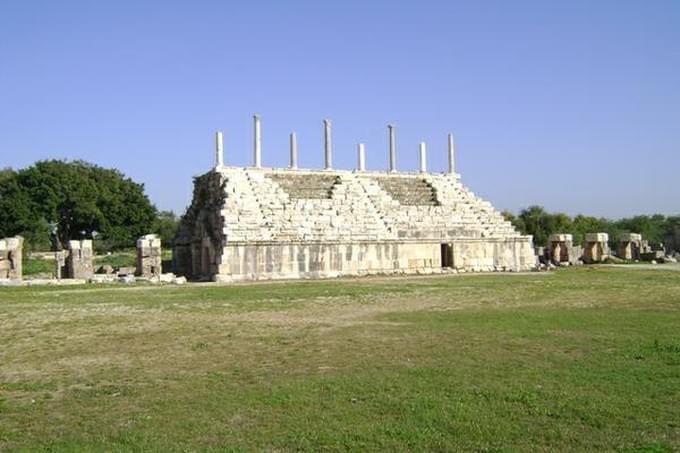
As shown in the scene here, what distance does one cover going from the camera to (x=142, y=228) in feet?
221

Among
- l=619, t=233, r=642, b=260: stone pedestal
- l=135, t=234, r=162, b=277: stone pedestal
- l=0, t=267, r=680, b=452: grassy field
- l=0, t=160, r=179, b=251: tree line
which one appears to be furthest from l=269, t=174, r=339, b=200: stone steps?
l=0, t=160, r=179, b=251: tree line

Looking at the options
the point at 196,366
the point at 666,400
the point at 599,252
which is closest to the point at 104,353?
the point at 196,366

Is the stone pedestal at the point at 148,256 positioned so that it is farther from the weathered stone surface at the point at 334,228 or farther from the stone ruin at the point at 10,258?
the stone ruin at the point at 10,258

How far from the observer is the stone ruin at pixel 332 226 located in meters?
31.1

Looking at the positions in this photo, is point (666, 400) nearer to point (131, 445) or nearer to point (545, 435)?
point (545, 435)

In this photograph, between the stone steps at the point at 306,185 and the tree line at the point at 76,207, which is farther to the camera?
the tree line at the point at 76,207

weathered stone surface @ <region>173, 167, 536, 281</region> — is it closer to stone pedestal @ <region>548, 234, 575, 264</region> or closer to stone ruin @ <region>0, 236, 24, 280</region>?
stone pedestal @ <region>548, 234, 575, 264</region>

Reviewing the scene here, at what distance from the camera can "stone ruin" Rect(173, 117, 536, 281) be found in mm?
31062

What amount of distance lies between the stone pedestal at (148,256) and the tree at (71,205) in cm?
3524

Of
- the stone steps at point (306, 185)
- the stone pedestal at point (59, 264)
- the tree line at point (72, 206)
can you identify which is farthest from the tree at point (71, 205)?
the stone steps at point (306, 185)

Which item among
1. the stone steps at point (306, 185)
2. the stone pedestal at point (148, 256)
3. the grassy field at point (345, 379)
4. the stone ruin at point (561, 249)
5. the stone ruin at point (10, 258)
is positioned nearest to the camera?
the grassy field at point (345, 379)

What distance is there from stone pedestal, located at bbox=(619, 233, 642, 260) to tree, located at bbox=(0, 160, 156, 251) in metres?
42.3

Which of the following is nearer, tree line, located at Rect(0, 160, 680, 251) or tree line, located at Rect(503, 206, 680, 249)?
tree line, located at Rect(0, 160, 680, 251)

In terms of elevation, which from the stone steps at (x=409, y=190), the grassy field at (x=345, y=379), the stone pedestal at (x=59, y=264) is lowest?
the grassy field at (x=345, y=379)
